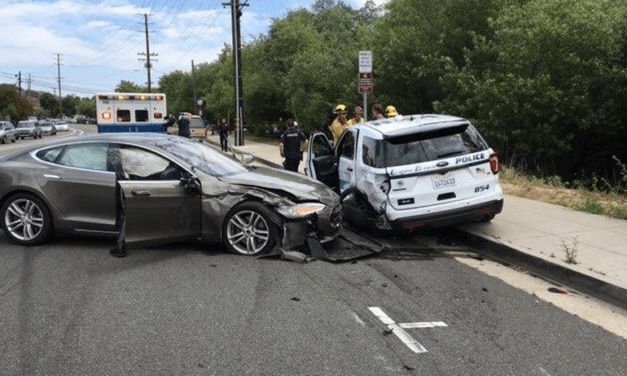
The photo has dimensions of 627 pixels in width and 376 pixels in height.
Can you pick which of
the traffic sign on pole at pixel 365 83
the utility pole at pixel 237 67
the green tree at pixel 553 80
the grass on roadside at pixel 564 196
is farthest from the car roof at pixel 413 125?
the utility pole at pixel 237 67

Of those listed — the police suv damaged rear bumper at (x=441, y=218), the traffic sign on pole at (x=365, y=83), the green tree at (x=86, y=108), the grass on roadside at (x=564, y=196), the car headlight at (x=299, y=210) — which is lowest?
the grass on roadside at (x=564, y=196)

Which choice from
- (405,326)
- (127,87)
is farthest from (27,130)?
(127,87)

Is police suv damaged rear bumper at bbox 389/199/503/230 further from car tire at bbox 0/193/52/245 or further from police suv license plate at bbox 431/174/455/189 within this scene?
car tire at bbox 0/193/52/245

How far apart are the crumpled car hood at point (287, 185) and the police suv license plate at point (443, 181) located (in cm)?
127

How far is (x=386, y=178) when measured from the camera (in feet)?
24.4

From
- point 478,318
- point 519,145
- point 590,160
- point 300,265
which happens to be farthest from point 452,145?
point 590,160

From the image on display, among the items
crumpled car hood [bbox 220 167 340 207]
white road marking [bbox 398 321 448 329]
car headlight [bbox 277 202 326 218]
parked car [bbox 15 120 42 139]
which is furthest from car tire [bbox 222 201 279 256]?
parked car [bbox 15 120 42 139]

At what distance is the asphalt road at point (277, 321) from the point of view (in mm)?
4059

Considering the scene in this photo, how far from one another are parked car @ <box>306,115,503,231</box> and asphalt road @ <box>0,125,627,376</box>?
0.75m

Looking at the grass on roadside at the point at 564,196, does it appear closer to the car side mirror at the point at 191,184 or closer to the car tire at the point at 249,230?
the car tire at the point at 249,230

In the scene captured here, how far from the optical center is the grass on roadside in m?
9.23

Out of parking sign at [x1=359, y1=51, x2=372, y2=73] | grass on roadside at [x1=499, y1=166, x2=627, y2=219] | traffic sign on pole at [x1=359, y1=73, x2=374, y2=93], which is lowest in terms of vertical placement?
grass on roadside at [x1=499, y1=166, x2=627, y2=219]

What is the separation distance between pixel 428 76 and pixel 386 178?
1489 cm

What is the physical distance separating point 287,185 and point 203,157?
49.7 inches
